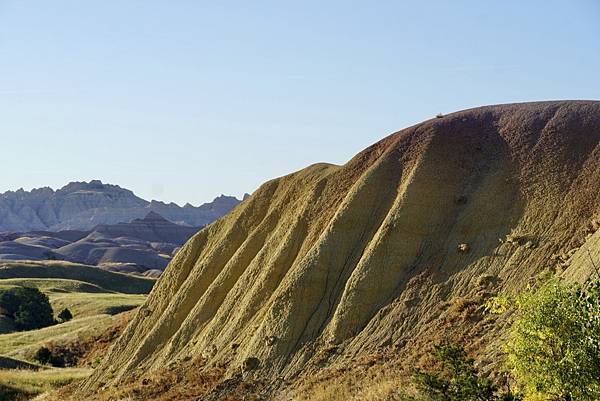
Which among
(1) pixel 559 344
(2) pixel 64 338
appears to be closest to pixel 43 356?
(2) pixel 64 338

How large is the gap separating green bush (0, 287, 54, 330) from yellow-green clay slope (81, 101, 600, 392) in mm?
34758

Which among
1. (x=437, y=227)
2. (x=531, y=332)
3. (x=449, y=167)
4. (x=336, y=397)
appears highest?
(x=449, y=167)

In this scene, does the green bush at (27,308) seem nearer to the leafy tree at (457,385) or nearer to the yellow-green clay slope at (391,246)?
the yellow-green clay slope at (391,246)

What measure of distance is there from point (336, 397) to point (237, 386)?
6.41m

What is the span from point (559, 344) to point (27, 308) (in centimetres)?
7232

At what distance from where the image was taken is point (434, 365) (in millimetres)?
29484

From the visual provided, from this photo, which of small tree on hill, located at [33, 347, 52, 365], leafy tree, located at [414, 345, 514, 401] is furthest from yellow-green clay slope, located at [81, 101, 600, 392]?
small tree on hill, located at [33, 347, 52, 365]

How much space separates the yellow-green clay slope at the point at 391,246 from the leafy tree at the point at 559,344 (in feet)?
36.4

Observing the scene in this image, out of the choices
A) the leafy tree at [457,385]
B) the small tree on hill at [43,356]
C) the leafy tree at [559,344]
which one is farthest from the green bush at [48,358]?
the leafy tree at [559,344]

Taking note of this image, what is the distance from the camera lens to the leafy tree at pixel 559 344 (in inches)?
659

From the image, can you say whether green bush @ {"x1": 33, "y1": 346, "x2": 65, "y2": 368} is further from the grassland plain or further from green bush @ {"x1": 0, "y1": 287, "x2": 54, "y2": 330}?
green bush @ {"x1": 0, "y1": 287, "x2": 54, "y2": 330}

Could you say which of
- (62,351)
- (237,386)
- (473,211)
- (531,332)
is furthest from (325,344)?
(62,351)

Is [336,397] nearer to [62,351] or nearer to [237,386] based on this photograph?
[237,386]

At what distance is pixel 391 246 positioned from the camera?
125 ft
